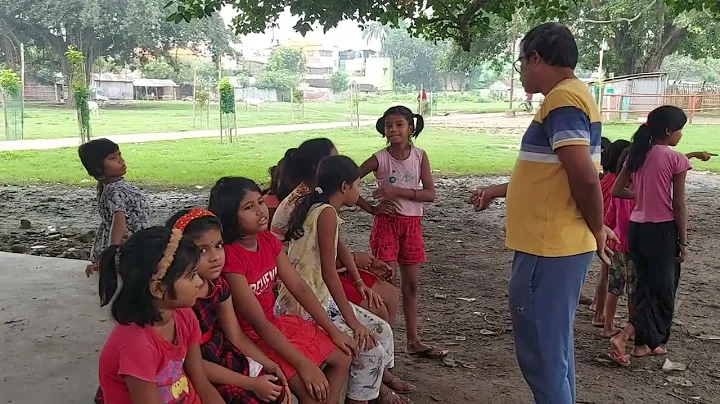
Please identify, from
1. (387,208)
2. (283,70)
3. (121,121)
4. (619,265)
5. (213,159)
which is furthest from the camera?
(283,70)

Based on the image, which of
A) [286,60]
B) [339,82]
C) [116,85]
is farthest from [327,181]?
[339,82]

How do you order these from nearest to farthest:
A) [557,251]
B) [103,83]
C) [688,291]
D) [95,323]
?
[557,251]
[95,323]
[688,291]
[103,83]

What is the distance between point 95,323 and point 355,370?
5.60 feet

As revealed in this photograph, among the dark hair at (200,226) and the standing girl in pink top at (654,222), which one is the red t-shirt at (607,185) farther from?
the dark hair at (200,226)

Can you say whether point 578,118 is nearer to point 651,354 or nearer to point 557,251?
point 557,251

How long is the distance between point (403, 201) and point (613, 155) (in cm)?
154

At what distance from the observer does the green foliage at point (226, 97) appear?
18016mm

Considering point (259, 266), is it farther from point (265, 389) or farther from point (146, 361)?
point (146, 361)

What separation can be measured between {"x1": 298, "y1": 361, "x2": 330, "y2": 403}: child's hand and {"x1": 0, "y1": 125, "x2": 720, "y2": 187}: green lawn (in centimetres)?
877

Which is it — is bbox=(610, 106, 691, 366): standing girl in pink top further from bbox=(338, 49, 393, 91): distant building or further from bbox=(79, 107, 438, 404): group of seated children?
bbox=(338, 49, 393, 91): distant building

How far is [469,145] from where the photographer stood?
17531mm

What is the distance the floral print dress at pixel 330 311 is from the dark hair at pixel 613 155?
7.18ft

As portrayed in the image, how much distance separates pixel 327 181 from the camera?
114 inches

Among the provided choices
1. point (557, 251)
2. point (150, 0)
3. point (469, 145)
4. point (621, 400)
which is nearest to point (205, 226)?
point (557, 251)
